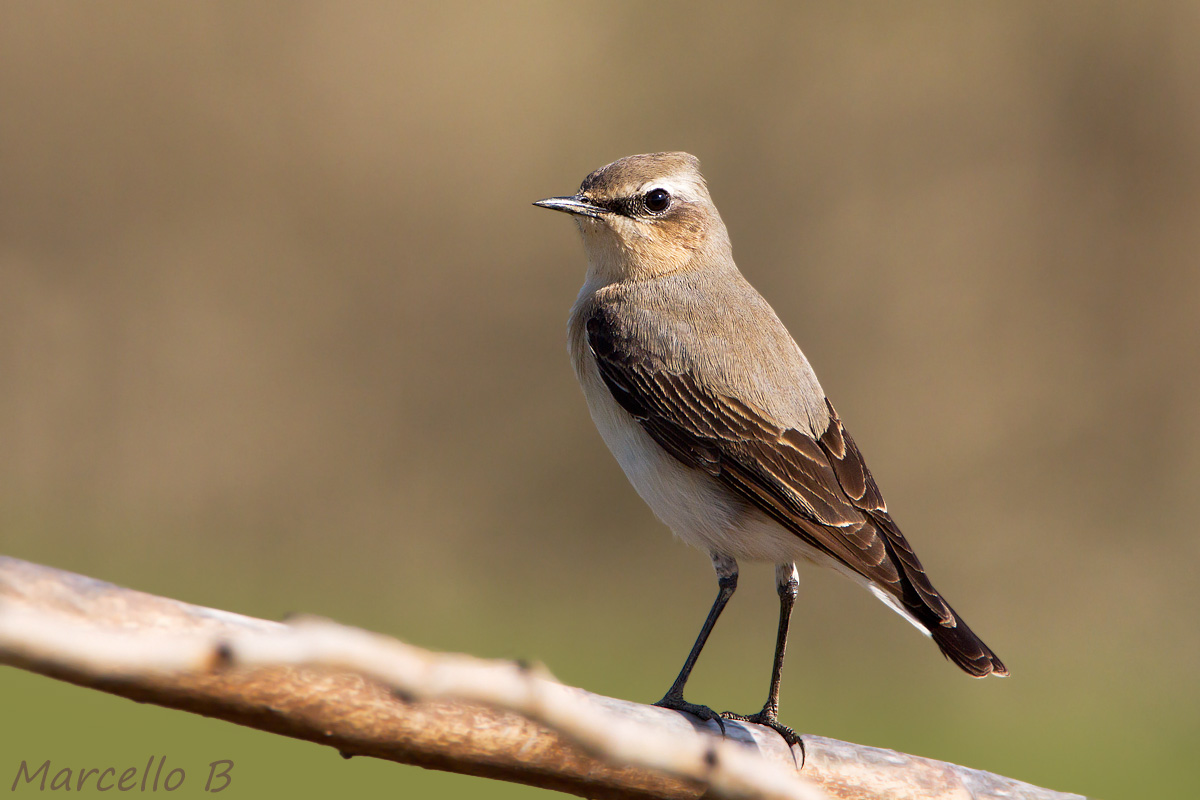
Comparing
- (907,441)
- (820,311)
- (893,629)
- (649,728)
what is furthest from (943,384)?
(649,728)

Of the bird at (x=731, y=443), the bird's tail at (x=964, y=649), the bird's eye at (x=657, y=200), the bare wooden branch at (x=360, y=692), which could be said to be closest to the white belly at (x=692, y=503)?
the bird at (x=731, y=443)

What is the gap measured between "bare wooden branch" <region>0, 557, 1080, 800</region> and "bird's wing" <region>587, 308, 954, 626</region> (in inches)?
41.1

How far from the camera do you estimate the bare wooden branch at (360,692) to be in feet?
6.40

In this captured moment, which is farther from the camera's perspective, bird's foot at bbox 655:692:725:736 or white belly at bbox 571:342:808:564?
white belly at bbox 571:342:808:564

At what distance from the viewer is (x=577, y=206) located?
475 centimetres

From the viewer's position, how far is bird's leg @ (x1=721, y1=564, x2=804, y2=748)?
3.77 metres

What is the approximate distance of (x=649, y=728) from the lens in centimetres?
299

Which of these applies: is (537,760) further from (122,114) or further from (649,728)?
(122,114)

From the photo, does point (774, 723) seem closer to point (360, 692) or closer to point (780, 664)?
point (780, 664)

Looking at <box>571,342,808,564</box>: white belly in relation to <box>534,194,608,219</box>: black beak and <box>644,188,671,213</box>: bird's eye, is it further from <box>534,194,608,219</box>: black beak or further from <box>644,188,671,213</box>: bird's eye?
<box>644,188,671,213</box>: bird's eye

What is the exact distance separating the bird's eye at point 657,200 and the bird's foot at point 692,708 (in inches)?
83.0

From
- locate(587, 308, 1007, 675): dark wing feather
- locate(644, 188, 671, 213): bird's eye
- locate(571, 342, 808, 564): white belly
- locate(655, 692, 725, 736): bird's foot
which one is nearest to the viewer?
locate(655, 692, 725, 736): bird's foot

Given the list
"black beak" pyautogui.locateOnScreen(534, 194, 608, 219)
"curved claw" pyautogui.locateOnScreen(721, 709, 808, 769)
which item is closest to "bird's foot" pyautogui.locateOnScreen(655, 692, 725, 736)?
"curved claw" pyautogui.locateOnScreen(721, 709, 808, 769)

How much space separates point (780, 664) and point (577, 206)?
2091mm
